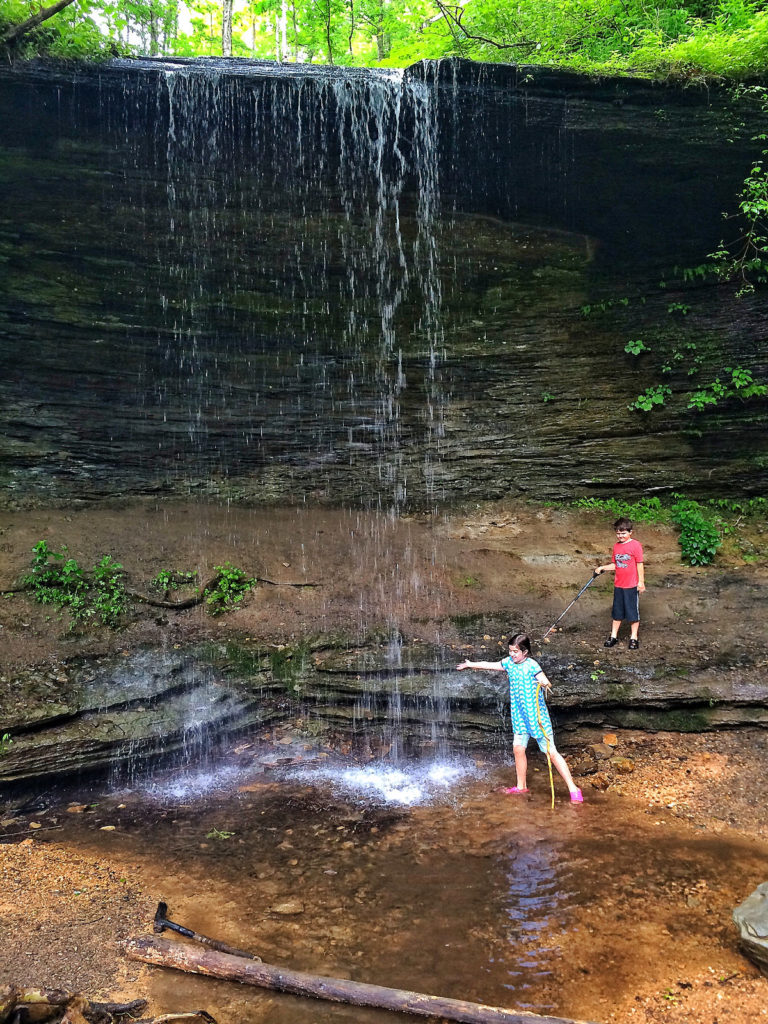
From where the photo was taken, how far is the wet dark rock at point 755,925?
10.9 feet

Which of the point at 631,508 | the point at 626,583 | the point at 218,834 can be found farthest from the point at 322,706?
the point at 631,508

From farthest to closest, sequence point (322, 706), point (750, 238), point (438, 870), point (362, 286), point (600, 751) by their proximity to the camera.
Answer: point (362, 286) < point (750, 238) < point (322, 706) < point (600, 751) < point (438, 870)

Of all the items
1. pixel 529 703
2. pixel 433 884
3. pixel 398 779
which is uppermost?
pixel 529 703

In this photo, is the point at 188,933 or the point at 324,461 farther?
the point at 324,461

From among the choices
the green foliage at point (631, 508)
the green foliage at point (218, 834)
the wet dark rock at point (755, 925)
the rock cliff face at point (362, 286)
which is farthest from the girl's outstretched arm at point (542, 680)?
the rock cliff face at point (362, 286)

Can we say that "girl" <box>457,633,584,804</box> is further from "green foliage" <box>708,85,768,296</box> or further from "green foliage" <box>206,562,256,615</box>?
"green foliage" <box>708,85,768,296</box>

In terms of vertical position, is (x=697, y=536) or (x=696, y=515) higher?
(x=696, y=515)

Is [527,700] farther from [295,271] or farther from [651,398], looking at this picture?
[295,271]

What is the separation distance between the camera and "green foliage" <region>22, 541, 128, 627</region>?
7.65 meters

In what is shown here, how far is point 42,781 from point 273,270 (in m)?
7.33

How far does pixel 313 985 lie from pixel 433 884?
48.9 inches

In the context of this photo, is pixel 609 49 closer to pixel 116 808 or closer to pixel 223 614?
pixel 223 614

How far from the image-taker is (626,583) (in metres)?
6.85

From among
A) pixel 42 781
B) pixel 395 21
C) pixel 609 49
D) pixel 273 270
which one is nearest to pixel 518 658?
pixel 42 781
